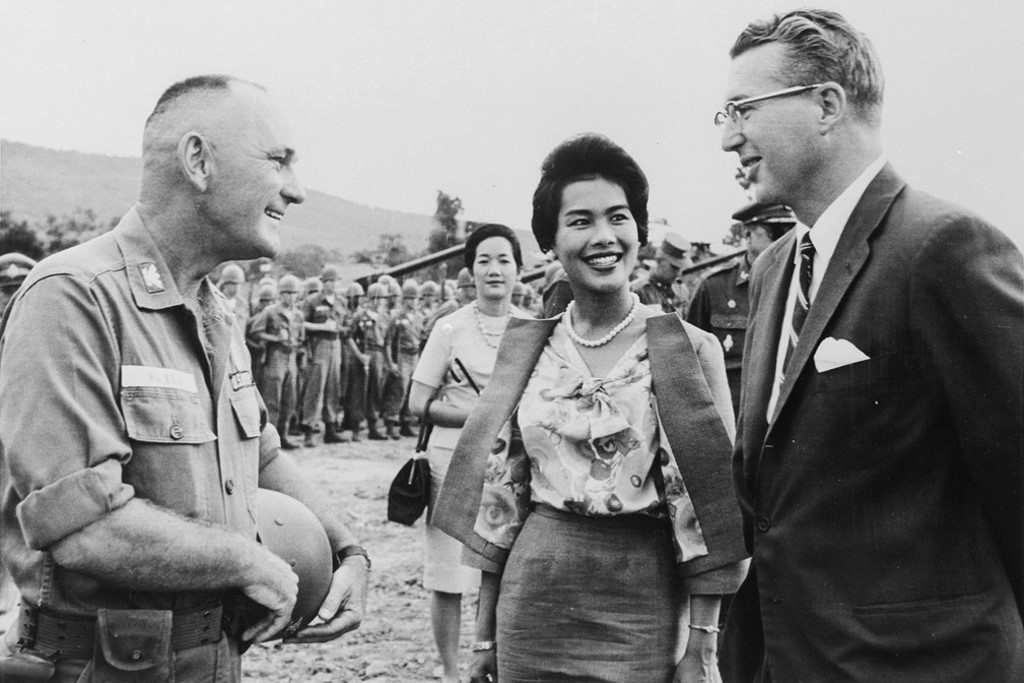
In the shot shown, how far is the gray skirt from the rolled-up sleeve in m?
1.31

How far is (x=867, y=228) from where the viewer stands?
2.11 metres

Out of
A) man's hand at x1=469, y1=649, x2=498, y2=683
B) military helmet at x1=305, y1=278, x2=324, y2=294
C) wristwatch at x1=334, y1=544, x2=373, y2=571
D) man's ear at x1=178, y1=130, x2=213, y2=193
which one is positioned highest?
military helmet at x1=305, y1=278, x2=324, y2=294

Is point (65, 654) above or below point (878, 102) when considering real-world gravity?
below

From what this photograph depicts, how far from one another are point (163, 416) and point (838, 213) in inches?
62.8

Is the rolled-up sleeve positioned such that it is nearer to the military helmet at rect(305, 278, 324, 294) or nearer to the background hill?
the military helmet at rect(305, 278, 324, 294)

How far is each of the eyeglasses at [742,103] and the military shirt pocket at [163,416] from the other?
1.47m

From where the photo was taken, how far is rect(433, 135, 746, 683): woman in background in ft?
9.25

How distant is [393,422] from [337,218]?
127 feet

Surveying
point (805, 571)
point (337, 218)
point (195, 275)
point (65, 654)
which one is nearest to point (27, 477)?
point (65, 654)

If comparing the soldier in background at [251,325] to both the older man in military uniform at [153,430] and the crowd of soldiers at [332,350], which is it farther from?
the older man in military uniform at [153,430]

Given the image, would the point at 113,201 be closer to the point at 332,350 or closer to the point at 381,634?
the point at 332,350

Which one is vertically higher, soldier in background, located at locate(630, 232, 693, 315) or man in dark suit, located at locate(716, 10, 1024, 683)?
soldier in background, located at locate(630, 232, 693, 315)

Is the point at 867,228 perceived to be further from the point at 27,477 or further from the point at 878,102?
the point at 27,477

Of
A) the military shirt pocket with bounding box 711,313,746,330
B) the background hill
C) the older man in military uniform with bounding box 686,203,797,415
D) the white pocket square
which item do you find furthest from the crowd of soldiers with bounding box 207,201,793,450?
the background hill
